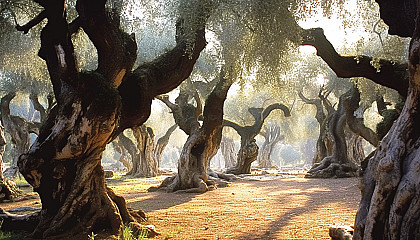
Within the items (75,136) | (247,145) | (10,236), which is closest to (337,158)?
(247,145)

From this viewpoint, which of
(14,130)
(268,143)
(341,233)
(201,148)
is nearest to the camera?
(341,233)

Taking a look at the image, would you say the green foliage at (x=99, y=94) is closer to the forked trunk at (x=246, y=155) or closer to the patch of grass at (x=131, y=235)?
the patch of grass at (x=131, y=235)

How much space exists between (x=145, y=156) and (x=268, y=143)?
21.5 meters

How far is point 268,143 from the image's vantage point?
42.6 m

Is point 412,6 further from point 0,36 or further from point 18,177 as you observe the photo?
point 18,177

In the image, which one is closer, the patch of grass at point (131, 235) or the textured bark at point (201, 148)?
the patch of grass at point (131, 235)

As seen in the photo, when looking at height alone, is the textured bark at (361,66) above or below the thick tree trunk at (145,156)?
above

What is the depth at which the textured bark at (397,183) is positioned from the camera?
2.97 metres

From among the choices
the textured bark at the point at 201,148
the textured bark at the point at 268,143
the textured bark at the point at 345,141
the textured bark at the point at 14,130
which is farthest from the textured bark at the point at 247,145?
the textured bark at the point at 268,143

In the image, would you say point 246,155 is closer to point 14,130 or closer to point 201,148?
point 201,148

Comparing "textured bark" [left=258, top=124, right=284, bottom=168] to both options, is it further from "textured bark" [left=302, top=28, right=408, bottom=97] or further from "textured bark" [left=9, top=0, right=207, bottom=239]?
A: "textured bark" [left=9, top=0, right=207, bottom=239]

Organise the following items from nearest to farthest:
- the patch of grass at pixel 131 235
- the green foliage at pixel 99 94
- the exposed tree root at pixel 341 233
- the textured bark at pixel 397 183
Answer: the textured bark at pixel 397 183 → the exposed tree root at pixel 341 233 → the patch of grass at pixel 131 235 → the green foliage at pixel 99 94

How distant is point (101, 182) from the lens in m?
6.01

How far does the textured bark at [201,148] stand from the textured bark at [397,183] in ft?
32.7
